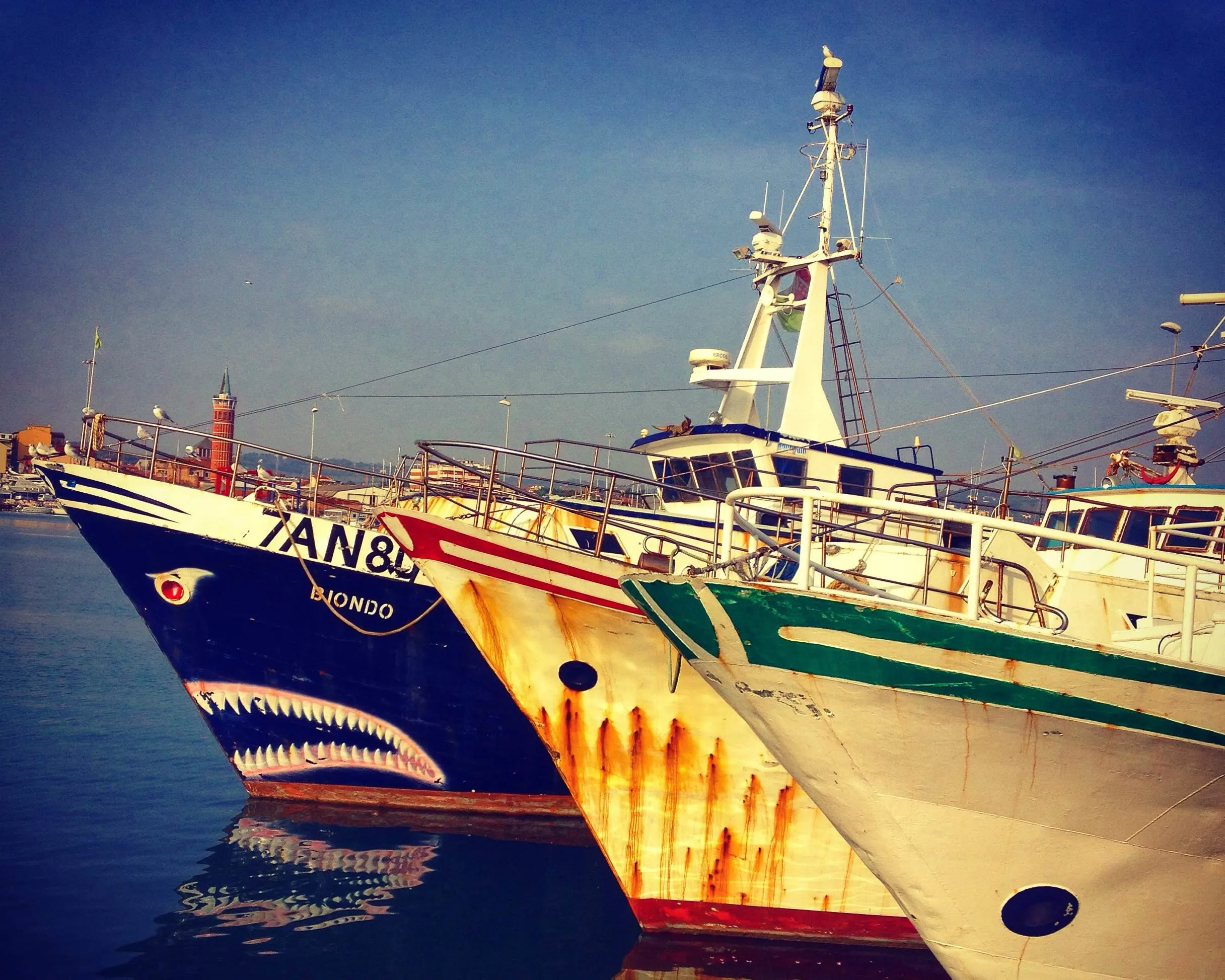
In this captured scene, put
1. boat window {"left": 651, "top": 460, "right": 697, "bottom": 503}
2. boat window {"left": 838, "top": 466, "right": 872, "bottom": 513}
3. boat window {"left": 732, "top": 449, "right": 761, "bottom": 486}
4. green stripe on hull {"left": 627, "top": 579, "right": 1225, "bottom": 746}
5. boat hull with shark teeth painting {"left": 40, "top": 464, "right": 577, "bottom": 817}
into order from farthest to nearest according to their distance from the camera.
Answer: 1. boat window {"left": 651, "top": 460, "right": 697, "bottom": 503}
2. boat window {"left": 838, "top": 466, "right": 872, "bottom": 513}
3. boat window {"left": 732, "top": 449, "right": 761, "bottom": 486}
4. boat hull with shark teeth painting {"left": 40, "top": 464, "right": 577, "bottom": 817}
5. green stripe on hull {"left": 627, "top": 579, "right": 1225, "bottom": 746}

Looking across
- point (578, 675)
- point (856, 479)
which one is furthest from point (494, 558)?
point (856, 479)

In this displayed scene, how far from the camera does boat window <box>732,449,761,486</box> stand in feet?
48.9

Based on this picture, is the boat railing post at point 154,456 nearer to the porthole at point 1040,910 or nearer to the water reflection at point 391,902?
the water reflection at point 391,902

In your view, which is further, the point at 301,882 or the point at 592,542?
the point at 592,542

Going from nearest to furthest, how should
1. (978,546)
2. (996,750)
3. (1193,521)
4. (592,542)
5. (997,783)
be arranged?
(978,546), (996,750), (997,783), (592,542), (1193,521)

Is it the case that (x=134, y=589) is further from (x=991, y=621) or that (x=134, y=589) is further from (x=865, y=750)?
(x=991, y=621)

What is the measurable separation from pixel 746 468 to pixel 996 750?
8812 mm

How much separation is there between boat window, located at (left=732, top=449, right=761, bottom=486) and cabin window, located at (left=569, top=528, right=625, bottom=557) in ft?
9.54

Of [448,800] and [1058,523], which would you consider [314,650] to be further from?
[1058,523]

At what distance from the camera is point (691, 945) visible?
998 cm

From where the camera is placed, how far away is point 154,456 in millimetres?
12266

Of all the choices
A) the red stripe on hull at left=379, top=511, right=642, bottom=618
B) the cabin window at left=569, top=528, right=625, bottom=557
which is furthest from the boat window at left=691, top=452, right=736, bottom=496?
the red stripe on hull at left=379, top=511, right=642, bottom=618

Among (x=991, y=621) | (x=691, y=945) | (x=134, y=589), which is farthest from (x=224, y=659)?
(x=991, y=621)

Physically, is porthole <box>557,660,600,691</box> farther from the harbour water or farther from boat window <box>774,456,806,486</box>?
boat window <box>774,456,806,486</box>
